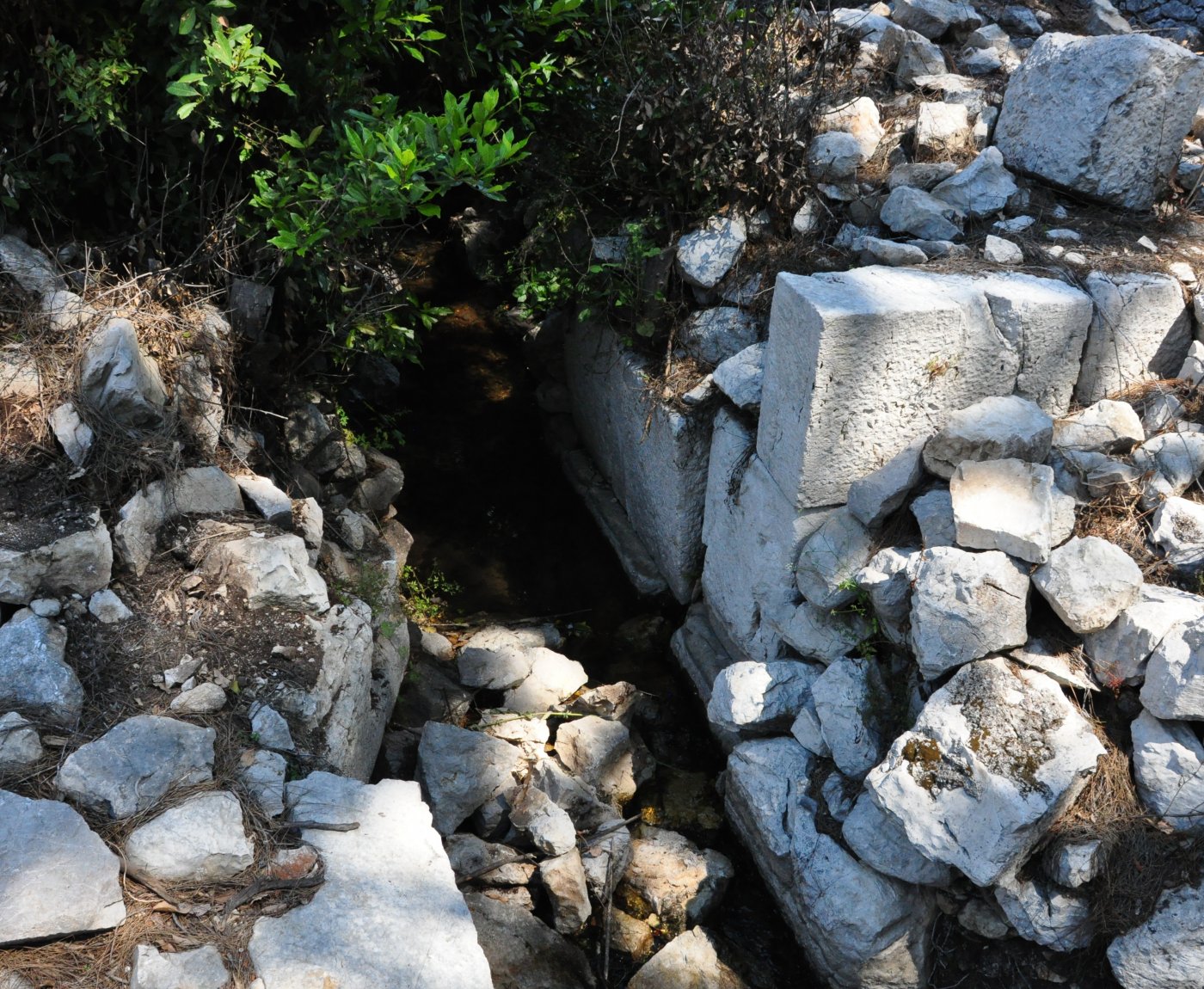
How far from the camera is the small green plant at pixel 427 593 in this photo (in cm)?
471

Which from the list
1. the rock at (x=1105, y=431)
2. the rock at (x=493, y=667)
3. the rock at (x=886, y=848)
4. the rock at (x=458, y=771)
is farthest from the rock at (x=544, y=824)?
the rock at (x=1105, y=431)

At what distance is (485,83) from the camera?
433 cm

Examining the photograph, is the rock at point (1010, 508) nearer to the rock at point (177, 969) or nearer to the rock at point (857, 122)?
the rock at point (857, 122)

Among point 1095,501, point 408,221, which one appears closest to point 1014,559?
point 1095,501

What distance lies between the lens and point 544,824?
3.39m

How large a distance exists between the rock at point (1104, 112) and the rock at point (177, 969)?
381cm

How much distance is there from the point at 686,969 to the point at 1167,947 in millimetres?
1387

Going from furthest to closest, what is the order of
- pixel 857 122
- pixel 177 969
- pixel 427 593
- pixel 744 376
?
pixel 427 593 → pixel 857 122 → pixel 744 376 → pixel 177 969

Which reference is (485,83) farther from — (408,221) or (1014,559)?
(1014,559)

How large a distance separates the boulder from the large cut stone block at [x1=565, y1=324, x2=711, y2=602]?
198 centimetres

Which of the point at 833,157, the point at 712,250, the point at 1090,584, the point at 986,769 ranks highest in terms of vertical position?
the point at 833,157

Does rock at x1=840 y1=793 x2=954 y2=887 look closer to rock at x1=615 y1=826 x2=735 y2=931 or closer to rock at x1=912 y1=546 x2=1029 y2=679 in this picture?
rock at x1=912 y1=546 x2=1029 y2=679

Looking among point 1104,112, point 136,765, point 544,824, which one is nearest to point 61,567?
point 136,765

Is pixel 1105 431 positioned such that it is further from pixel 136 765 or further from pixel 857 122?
pixel 136 765
